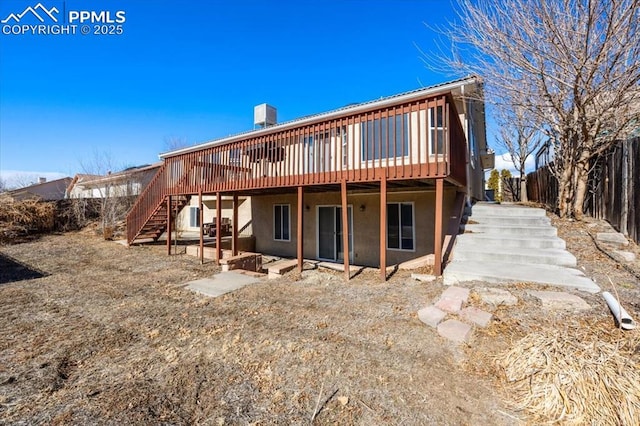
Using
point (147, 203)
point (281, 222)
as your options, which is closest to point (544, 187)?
point (281, 222)

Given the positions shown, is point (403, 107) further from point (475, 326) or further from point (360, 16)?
point (360, 16)

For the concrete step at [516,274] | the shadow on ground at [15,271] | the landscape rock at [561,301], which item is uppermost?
the concrete step at [516,274]

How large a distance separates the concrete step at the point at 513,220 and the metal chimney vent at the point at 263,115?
10.4 metres

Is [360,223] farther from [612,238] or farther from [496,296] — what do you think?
[612,238]

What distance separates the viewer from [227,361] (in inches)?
123

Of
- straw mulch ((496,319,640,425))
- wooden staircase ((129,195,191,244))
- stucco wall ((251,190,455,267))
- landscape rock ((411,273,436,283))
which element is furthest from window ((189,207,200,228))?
straw mulch ((496,319,640,425))

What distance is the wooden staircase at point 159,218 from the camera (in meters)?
10.5

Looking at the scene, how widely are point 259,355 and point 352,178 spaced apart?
164 inches

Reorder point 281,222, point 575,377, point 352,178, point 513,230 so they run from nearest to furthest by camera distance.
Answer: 1. point 575,377
2. point 352,178
3. point 513,230
4. point 281,222

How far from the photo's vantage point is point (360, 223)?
9.30 meters

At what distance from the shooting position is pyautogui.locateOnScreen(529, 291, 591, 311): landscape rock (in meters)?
3.75

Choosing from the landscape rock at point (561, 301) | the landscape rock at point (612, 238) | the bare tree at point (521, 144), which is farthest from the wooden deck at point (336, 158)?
the bare tree at point (521, 144)

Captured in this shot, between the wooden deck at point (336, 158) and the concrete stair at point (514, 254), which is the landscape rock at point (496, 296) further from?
the wooden deck at point (336, 158)

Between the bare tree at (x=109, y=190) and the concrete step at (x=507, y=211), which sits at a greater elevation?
the bare tree at (x=109, y=190)
